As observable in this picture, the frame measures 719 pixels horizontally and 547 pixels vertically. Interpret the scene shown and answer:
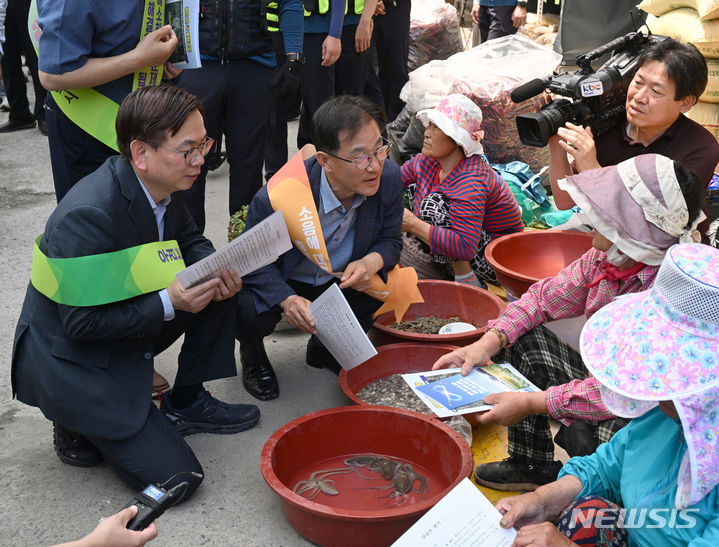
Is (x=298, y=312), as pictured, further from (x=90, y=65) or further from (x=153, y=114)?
(x=90, y=65)

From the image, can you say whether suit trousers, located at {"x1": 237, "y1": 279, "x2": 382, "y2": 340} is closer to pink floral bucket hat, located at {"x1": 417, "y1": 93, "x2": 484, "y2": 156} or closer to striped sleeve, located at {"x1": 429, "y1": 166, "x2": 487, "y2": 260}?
striped sleeve, located at {"x1": 429, "y1": 166, "x2": 487, "y2": 260}

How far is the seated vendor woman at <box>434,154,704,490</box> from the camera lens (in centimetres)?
199

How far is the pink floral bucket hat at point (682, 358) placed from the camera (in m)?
1.27

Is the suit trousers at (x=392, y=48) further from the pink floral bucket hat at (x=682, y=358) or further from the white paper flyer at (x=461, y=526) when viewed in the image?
the pink floral bucket hat at (x=682, y=358)

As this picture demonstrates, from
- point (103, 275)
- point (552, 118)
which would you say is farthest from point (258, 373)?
point (552, 118)

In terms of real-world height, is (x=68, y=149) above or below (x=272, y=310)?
above

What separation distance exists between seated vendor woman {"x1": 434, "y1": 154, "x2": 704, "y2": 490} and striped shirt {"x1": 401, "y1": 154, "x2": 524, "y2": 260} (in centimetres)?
93

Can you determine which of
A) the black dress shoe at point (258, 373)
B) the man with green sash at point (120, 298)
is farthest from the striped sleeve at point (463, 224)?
the man with green sash at point (120, 298)

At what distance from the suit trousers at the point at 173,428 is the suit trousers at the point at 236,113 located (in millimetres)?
906

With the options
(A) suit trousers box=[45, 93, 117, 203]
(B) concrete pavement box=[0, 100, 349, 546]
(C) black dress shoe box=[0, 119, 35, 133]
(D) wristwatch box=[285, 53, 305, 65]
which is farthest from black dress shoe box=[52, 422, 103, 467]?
(C) black dress shoe box=[0, 119, 35, 133]

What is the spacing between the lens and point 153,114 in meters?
2.20

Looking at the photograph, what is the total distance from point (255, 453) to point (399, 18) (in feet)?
11.9

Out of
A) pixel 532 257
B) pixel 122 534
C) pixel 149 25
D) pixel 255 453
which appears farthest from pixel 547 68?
pixel 122 534

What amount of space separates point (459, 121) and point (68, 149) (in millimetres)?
1587
